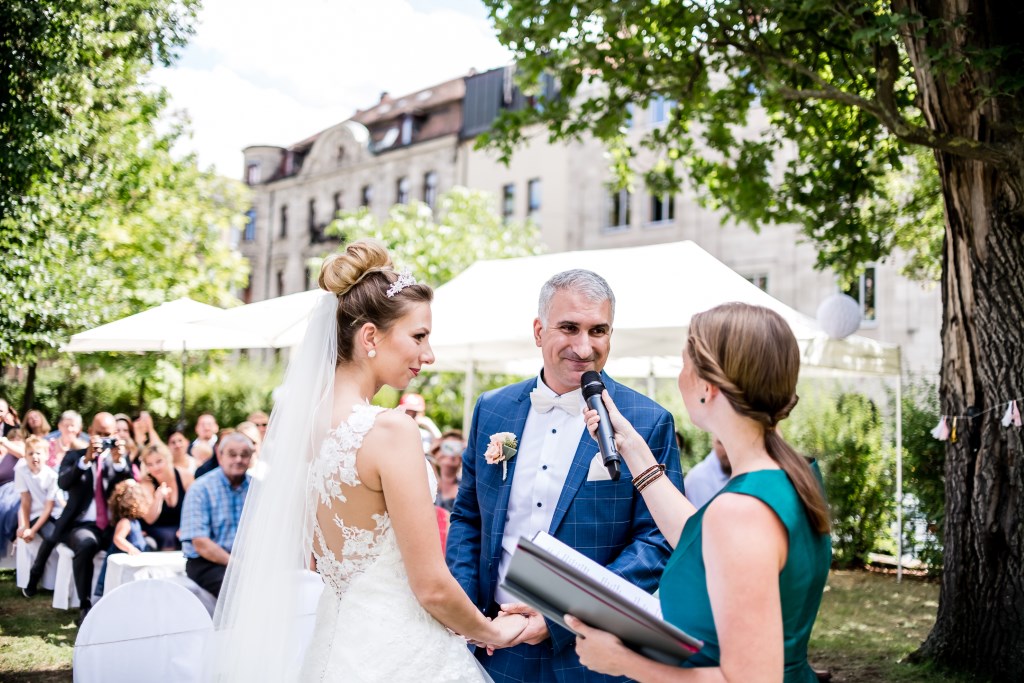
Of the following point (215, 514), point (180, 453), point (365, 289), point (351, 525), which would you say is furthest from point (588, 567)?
point (180, 453)

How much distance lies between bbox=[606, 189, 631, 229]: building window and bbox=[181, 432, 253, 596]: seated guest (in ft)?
75.6

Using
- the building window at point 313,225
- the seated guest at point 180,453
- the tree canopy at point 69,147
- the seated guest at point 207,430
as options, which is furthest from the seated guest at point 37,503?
the building window at point 313,225

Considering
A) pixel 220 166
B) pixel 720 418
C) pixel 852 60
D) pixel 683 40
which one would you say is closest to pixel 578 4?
pixel 683 40

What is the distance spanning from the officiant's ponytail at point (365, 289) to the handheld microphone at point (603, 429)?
23.1 inches

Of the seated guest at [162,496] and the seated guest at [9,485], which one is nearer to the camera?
the seated guest at [9,485]

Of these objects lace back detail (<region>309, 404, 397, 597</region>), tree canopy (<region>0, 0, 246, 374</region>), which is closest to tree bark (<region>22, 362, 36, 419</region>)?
tree canopy (<region>0, 0, 246, 374</region>)

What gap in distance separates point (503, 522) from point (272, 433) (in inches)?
33.7

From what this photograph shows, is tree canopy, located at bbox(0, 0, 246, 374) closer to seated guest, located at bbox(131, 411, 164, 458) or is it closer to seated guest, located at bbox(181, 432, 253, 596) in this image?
seated guest, located at bbox(181, 432, 253, 596)

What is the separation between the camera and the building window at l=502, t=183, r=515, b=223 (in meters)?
31.7

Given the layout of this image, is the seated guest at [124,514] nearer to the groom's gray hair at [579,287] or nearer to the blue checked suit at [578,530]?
the blue checked suit at [578,530]

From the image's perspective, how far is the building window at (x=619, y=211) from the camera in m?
28.7

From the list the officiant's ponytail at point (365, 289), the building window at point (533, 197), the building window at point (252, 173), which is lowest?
the officiant's ponytail at point (365, 289)

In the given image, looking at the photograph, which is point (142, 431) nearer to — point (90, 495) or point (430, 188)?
point (90, 495)

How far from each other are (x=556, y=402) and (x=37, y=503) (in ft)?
15.4
